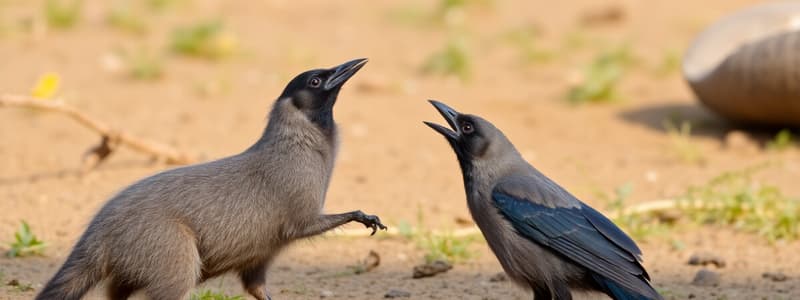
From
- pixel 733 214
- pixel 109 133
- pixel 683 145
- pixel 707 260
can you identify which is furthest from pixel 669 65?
pixel 109 133

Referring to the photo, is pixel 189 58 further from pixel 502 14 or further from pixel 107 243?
pixel 107 243

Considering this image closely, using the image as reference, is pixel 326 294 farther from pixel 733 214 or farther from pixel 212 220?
pixel 733 214

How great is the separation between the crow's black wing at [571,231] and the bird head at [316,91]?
0.86m

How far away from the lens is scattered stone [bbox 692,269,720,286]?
6047mm

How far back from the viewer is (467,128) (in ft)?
18.0

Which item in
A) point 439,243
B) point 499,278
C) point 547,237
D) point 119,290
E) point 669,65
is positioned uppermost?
point 669,65

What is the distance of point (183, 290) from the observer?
4.88 m

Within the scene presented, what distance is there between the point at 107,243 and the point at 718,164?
206 inches

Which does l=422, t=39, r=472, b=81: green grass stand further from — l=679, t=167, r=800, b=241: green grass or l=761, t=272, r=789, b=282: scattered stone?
l=761, t=272, r=789, b=282: scattered stone

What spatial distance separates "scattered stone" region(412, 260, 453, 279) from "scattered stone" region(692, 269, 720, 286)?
1.26 meters

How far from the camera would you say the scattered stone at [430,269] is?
614cm

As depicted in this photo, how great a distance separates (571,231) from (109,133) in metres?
3.77

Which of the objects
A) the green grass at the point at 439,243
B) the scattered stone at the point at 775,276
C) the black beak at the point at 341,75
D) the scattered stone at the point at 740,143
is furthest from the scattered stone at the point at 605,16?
the black beak at the point at 341,75

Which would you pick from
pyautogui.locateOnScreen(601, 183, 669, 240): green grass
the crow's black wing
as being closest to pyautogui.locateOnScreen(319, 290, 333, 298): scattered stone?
the crow's black wing
